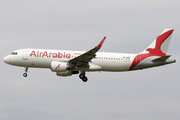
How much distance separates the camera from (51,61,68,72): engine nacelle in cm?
5050

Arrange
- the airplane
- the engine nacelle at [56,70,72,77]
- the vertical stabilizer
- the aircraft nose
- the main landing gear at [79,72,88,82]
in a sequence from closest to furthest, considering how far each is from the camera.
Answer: the airplane → the main landing gear at [79,72,88,82] → the aircraft nose → the engine nacelle at [56,70,72,77] → the vertical stabilizer

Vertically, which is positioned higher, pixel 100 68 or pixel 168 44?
pixel 168 44

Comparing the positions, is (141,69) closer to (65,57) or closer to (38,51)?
(65,57)

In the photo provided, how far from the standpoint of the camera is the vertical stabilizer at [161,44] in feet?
182

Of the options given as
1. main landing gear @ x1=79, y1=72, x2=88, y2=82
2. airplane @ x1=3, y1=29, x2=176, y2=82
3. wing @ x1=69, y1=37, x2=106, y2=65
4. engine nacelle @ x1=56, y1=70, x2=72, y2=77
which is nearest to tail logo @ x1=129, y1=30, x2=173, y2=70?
airplane @ x1=3, y1=29, x2=176, y2=82

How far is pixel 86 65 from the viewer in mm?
52250

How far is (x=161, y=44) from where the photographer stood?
184 ft

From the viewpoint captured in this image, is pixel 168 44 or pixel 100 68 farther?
pixel 168 44

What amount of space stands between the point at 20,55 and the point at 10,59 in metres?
1.82

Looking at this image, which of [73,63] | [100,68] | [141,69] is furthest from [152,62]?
[73,63]

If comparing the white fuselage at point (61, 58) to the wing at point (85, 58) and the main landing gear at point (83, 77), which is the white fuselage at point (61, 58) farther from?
the main landing gear at point (83, 77)

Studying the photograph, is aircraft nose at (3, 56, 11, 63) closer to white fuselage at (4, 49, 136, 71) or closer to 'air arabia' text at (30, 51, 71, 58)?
white fuselage at (4, 49, 136, 71)

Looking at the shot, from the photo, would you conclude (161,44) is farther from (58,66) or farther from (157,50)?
(58,66)

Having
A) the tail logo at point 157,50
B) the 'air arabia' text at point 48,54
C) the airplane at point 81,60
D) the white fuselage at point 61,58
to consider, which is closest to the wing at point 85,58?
the airplane at point 81,60
